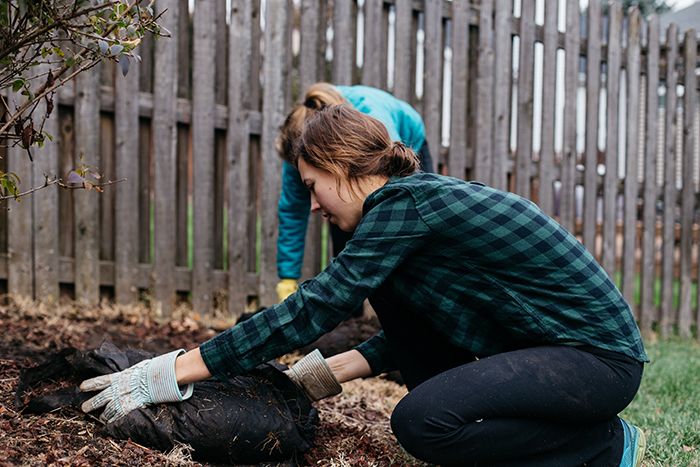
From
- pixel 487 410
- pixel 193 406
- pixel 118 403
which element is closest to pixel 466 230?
pixel 487 410

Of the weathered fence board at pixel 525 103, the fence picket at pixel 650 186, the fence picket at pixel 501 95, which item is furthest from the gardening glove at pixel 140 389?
the fence picket at pixel 650 186

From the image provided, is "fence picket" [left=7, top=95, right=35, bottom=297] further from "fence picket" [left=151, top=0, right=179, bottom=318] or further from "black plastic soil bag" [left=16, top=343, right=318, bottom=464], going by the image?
"black plastic soil bag" [left=16, top=343, right=318, bottom=464]

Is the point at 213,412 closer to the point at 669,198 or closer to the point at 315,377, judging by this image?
the point at 315,377

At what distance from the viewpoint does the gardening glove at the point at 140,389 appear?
2.19m

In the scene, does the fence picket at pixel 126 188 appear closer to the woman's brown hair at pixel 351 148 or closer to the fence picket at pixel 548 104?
the woman's brown hair at pixel 351 148

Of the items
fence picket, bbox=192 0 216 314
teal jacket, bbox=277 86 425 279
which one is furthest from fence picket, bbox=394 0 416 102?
fence picket, bbox=192 0 216 314

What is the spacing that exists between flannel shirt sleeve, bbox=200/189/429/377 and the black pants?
36 cm

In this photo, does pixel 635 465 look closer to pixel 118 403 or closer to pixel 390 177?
pixel 390 177

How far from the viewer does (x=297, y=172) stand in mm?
3852

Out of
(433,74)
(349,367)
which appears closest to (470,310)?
(349,367)

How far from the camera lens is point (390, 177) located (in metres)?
2.34

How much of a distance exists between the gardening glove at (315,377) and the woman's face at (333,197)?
511mm

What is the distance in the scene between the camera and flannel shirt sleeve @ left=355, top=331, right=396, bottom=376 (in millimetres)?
2660

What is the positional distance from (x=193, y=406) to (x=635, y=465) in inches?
51.5
